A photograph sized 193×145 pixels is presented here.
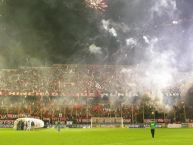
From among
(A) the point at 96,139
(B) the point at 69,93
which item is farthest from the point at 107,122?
(A) the point at 96,139

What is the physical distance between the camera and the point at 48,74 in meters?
104

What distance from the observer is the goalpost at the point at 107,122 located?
81562mm

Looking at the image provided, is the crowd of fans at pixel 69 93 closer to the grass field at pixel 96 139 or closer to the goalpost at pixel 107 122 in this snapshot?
the goalpost at pixel 107 122

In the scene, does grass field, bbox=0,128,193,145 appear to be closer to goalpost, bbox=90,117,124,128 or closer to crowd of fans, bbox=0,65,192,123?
goalpost, bbox=90,117,124,128

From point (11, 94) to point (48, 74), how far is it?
1390cm

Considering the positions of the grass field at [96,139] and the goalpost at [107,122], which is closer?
the grass field at [96,139]

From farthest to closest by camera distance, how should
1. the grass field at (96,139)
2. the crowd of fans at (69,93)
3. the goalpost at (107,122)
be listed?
the crowd of fans at (69,93), the goalpost at (107,122), the grass field at (96,139)

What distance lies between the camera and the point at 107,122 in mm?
82000

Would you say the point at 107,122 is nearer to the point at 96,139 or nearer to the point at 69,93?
the point at 69,93

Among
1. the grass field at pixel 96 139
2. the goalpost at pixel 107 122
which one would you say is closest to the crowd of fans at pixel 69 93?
the goalpost at pixel 107 122

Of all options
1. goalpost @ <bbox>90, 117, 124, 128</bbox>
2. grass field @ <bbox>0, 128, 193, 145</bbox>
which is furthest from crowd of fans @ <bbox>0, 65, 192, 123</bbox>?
grass field @ <bbox>0, 128, 193, 145</bbox>

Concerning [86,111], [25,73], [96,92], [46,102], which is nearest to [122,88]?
[96,92]

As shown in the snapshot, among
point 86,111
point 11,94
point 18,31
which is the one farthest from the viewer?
point 18,31

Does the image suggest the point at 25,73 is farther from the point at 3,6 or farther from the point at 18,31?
the point at 3,6
